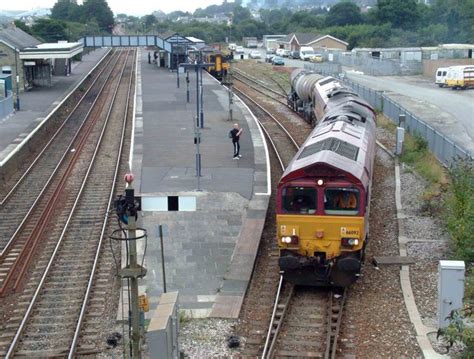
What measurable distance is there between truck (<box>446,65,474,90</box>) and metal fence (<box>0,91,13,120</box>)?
29.7 meters

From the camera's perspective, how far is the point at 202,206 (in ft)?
60.8

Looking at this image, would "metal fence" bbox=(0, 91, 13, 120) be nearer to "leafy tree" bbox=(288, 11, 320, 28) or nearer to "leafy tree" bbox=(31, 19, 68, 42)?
"leafy tree" bbox=(31, 19, 68, 42)

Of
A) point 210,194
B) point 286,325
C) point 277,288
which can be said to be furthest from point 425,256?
point 210,194

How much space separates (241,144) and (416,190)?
804 centimetres

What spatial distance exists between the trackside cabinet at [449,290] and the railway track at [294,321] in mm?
1686

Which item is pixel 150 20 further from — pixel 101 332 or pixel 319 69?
pixel 101 332

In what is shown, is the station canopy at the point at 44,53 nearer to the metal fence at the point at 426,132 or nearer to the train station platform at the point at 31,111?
the train station platform at the point at 31,111

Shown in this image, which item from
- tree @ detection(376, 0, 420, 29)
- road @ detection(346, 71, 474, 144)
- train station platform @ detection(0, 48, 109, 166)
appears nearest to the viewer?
train station platform @ detection(0, 48, 109, 166)

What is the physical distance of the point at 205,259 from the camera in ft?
50.0

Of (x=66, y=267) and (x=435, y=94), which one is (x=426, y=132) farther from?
(x=435, y=94)

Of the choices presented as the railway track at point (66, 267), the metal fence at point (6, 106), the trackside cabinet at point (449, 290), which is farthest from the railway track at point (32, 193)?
the trackside cabinet at point (449, 290)

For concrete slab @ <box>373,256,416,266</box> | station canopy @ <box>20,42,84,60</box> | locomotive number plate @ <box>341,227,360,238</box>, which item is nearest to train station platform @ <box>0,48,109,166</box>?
station canopy @ <box>20,42,84,60</box>

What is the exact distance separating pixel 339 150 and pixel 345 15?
11435 centimetres

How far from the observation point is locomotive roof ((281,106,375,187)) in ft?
43.5
